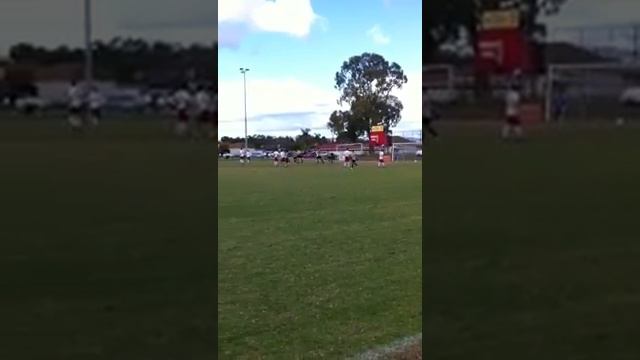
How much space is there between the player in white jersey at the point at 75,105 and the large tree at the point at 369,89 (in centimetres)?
77

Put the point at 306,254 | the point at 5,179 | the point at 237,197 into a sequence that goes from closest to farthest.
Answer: the point at 5,179
the point at 306,254
the point at 237,197

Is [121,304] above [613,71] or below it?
below

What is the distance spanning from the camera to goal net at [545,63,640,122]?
123 cm

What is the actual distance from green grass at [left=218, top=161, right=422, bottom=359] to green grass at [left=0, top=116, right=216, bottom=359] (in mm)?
314

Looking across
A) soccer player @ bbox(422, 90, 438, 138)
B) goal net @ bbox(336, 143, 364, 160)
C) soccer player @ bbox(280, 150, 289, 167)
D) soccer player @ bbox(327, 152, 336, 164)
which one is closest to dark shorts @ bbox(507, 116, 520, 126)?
soccer player @ bbox(422, 90, 438, 138)

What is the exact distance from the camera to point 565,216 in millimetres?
1568

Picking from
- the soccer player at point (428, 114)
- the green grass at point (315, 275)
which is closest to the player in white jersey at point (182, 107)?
the green grass at point (315, 275)

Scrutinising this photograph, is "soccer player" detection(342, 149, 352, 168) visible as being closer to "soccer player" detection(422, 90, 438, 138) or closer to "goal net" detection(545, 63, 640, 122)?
"soccer player" detection(422, 90, 438, 138)

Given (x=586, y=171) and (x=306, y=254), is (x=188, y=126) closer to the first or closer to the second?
(x=586, y=171)

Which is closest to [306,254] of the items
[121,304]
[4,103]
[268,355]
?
[268,355]

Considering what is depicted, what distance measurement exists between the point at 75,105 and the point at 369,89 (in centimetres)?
160

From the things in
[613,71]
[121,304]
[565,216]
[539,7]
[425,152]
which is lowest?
[121,304]

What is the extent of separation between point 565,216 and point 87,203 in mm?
1039

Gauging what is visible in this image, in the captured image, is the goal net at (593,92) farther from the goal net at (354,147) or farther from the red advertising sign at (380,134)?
the goal net at (354,147)
